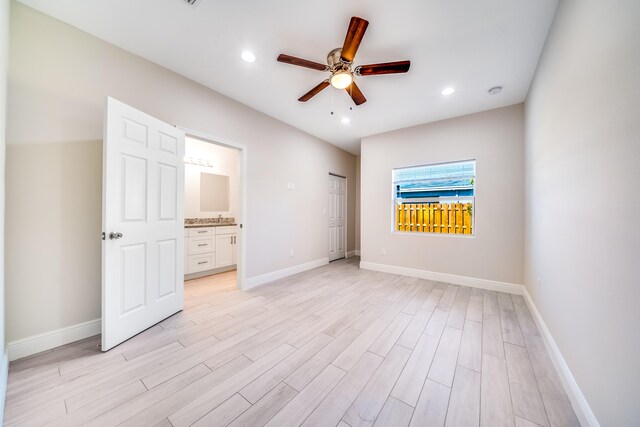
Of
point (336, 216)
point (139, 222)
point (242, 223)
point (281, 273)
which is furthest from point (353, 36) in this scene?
point (336, 216)

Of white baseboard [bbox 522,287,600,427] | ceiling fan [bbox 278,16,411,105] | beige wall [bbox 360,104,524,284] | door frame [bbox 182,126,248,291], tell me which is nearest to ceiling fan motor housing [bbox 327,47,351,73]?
ceiling fan [bbox 278,16,411,105]

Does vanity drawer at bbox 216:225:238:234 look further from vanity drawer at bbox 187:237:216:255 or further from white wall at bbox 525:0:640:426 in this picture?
white wall at bbox 525:0:640:426

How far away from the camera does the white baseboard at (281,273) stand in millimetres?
3274

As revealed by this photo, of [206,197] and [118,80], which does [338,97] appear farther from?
A: [206,197]

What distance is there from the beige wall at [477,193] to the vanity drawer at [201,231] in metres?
3.02

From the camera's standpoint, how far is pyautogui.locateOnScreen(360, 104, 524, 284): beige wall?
10.1ft

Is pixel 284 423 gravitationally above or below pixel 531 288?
below

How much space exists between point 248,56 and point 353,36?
1143 millimetres

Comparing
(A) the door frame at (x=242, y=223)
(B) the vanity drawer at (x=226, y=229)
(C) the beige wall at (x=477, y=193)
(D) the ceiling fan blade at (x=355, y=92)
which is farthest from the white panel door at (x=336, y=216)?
(D) the ceiling fan blade at (x=355, y=92)

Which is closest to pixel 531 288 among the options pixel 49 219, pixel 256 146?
pixel 256 146

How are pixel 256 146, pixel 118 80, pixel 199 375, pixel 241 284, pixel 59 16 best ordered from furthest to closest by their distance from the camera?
pixel 256 146 → pixel 241 284 → pixel 118 80 → pixel 59 16 → pixel 199 375

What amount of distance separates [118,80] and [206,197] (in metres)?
2.61

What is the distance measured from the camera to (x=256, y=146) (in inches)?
133

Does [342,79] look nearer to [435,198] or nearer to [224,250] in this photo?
[435,198]
